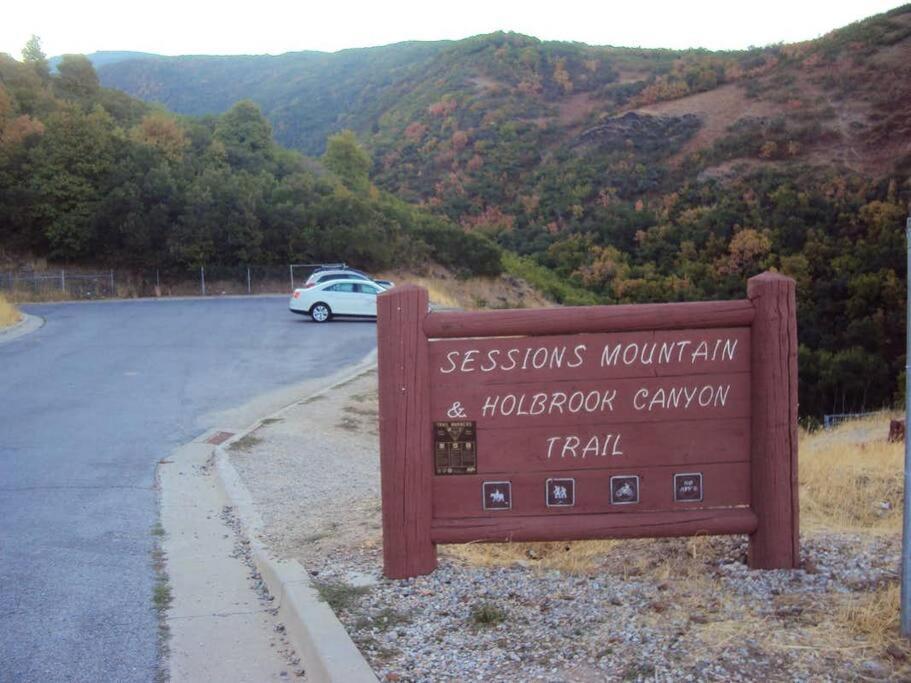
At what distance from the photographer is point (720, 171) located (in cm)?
5112

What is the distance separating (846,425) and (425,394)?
1529cm

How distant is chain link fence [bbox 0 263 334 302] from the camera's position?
142 feet

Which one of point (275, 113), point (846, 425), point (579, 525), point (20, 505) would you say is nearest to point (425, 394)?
point (579, 525)

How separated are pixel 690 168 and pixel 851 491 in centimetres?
4831

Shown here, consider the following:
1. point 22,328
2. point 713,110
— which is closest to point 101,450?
point 22,328

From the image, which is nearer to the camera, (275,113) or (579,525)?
(579,525)

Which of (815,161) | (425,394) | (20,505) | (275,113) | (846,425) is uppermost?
(275,113)

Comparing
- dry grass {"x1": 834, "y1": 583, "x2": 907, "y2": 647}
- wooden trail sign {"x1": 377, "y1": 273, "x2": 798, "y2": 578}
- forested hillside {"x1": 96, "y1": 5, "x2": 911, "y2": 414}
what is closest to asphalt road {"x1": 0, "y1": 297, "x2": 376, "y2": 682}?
wooden trail sign {"x1": 377, "y1": 273, "x2": 798, "y2": 578}

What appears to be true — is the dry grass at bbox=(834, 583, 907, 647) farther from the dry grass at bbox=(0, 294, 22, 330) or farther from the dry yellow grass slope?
the dry grass at bbox=(0, 294, 22, 330)

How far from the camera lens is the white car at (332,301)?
29688 mm

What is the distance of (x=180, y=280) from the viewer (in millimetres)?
44844

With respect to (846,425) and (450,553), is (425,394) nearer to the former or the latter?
(450,553)

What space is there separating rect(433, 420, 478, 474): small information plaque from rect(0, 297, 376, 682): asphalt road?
183cm

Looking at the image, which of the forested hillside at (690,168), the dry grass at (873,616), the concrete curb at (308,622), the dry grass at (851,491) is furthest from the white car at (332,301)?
the dry grass at (873,616)
